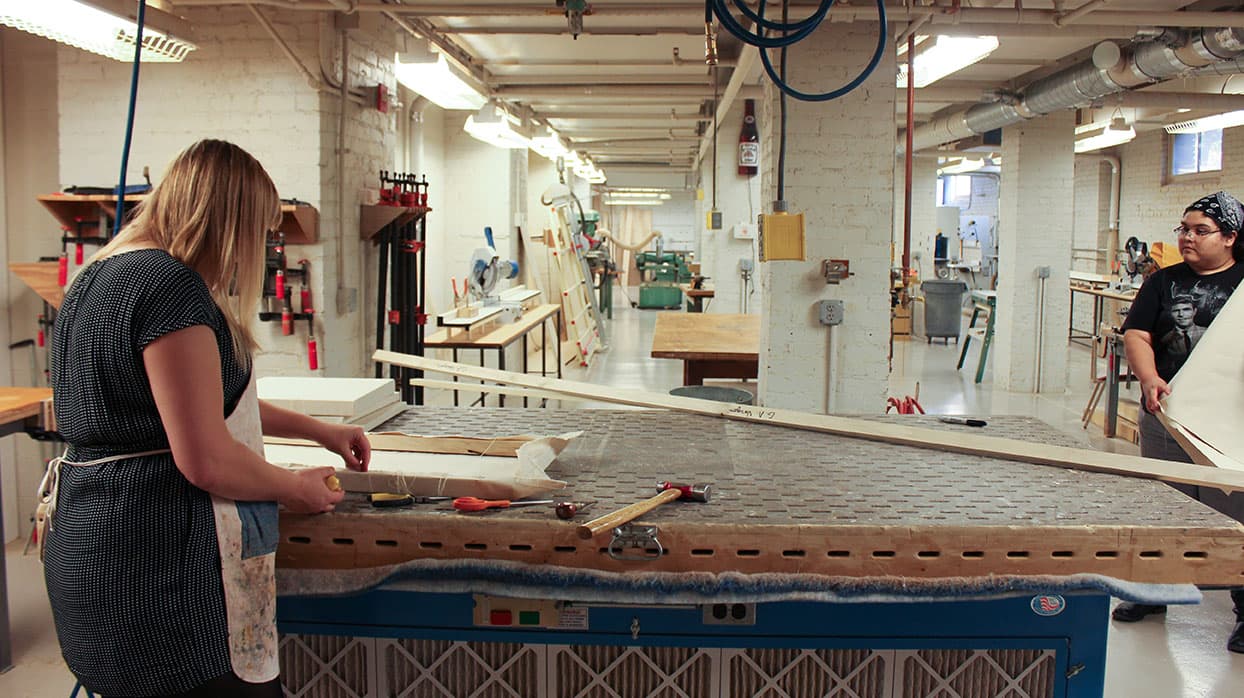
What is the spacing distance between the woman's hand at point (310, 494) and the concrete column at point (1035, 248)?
779 cm

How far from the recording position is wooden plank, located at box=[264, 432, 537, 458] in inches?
77.0

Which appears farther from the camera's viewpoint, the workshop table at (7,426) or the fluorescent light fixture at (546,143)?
the fluorescent light fixture at (546,143)

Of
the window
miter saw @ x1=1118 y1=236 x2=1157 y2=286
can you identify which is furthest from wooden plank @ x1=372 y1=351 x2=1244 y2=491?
the window

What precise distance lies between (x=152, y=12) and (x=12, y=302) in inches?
70.2

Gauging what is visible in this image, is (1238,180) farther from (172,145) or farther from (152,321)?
(152,321)

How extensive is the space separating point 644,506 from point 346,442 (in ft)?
2.05

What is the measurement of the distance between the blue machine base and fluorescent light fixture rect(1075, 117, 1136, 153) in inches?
282

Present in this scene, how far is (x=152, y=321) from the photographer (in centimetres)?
132

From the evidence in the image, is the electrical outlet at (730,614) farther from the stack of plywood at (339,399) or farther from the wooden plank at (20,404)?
the wooden plank at (20,404)

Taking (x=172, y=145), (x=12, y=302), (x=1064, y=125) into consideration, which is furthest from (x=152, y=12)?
(x=1064, y=125)

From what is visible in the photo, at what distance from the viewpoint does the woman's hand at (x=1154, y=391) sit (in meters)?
2.67

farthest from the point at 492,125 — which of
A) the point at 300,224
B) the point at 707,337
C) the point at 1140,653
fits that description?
the point at 1140,653

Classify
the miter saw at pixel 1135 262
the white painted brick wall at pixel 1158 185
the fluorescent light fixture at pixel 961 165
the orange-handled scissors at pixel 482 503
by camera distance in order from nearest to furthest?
the orange-handled scissors at pixel 482 503, the miter saw at pixel 1135 262, the white painted brick wall at pixel 1158 185, the fluorescent light fixture at pixel 961 165

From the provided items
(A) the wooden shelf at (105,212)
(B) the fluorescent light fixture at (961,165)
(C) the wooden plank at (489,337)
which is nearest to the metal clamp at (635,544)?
(A) the wooden shelf at (105,212)
